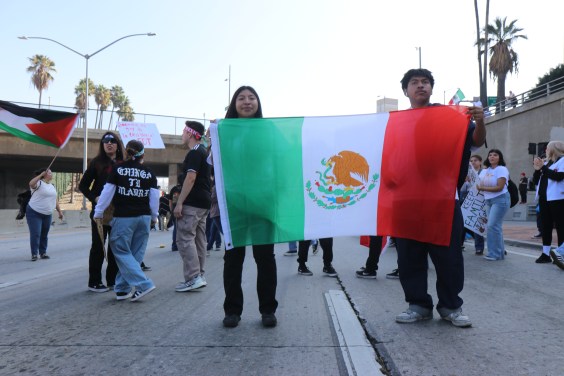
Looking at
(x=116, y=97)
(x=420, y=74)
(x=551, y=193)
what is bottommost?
(x=551, y=193)

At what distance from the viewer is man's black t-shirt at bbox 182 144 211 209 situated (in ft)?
17.2

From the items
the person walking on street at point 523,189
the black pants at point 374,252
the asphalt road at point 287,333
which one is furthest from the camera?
the person walking on street at point 523,189

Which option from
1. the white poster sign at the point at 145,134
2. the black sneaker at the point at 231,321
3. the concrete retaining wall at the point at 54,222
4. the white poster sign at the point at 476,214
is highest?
the white poster sign at the point at 145,134

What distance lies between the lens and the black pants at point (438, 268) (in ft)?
12.0

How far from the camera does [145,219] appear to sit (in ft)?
16.7

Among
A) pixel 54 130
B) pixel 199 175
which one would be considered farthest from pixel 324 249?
pixel 54 130

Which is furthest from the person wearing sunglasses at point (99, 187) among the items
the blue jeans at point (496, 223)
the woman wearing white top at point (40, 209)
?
the blue jeans at point (496, 223)

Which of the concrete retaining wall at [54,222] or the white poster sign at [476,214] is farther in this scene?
the concrete retaining wall at [54,222]

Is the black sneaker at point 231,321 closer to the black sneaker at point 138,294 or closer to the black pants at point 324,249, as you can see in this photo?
the black sneaker at point 138,294

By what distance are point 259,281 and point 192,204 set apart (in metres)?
1.87

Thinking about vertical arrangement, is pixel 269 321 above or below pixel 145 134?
below

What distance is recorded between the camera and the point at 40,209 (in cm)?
883

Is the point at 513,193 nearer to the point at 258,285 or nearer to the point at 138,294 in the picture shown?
the point at 258,285

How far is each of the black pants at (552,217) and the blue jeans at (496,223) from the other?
2.01ft
